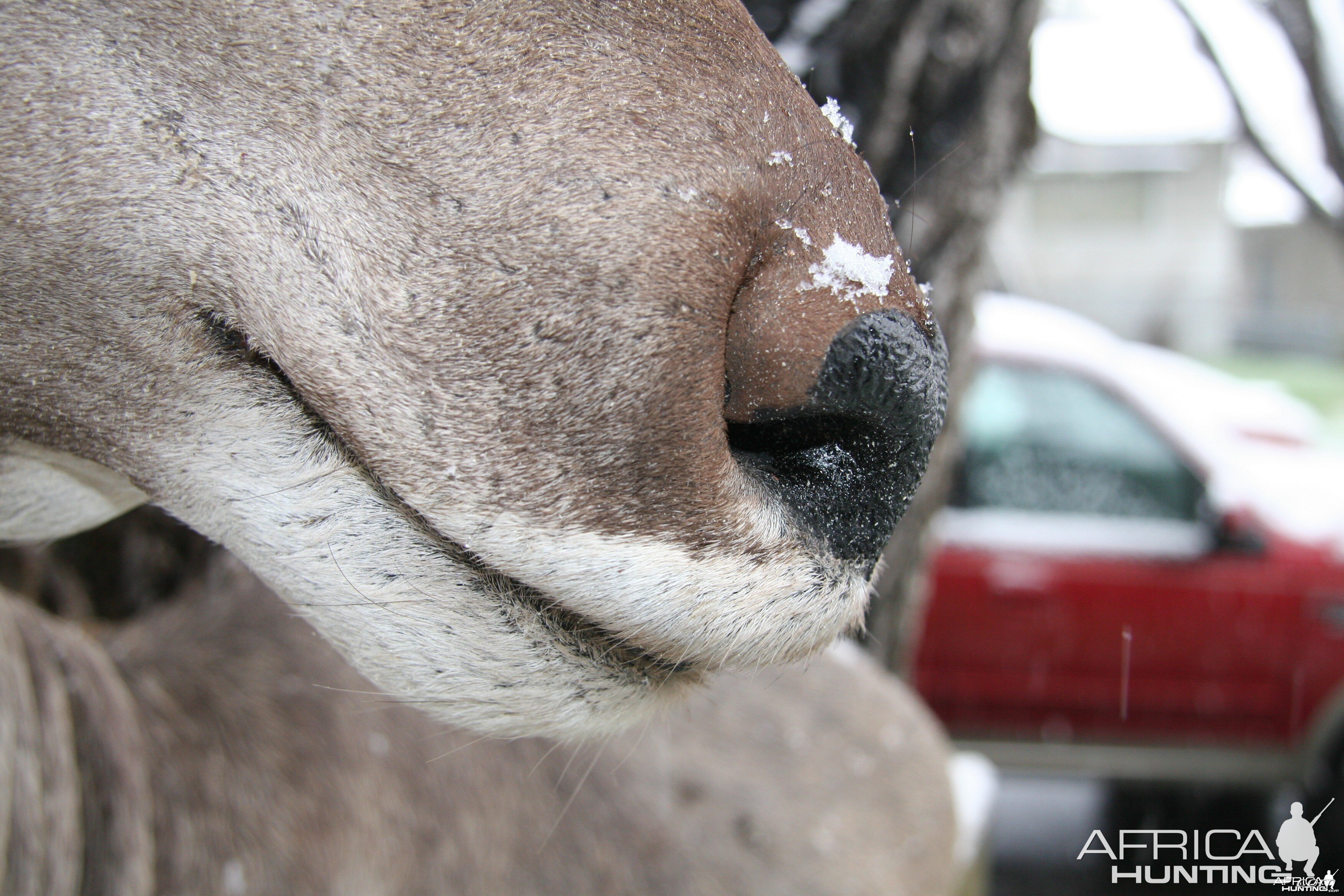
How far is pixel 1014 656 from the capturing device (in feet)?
18.5

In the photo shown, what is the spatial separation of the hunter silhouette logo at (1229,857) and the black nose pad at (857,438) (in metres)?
2.12

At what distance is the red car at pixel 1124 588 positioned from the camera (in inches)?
211

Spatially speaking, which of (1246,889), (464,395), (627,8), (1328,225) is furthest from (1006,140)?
(1246,889)

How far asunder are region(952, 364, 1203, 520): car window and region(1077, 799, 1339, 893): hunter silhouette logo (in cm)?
229

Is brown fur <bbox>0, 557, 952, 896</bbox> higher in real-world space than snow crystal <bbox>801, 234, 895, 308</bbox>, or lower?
lower

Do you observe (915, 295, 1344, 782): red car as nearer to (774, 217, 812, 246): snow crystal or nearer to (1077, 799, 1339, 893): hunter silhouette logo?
(1077, 799, 1339, 893): hunter silhouette logo

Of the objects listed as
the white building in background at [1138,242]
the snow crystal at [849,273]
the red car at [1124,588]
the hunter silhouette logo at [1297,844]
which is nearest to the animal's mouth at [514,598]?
the snow crystal at [849,273]

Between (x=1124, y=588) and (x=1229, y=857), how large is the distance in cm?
238

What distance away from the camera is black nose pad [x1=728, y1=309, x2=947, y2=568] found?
39.1 inches

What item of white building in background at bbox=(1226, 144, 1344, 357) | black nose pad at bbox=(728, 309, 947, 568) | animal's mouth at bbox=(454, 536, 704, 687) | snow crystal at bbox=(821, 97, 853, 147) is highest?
snow crystal at bbox=(821, 97, 853, 147)

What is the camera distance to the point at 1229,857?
10.6ft

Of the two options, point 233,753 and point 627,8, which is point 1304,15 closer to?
→ point 627,8

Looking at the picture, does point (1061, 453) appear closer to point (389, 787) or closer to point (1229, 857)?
point (1229, 857)

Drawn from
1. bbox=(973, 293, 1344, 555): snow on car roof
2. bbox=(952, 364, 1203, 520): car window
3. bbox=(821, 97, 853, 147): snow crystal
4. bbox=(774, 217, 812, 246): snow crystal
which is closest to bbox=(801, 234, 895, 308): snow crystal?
bbox=(774, 217, 812, 246): snow crystal
